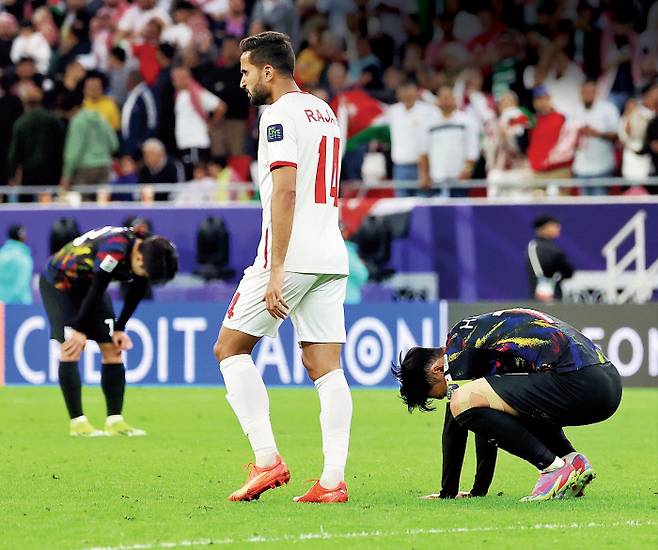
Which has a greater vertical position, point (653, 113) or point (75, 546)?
point (653, 113)

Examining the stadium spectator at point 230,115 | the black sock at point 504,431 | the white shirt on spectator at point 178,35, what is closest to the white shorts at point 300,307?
the black sock at point 504,431

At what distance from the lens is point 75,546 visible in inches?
275

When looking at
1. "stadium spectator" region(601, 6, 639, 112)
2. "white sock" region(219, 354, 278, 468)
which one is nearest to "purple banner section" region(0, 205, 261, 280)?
"stadium spectator" region(601, 6, 639, 112)

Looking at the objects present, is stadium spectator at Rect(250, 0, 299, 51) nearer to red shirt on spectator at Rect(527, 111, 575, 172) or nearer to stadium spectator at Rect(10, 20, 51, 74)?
stadium spectator at Rect(10, 20, 51, 74)

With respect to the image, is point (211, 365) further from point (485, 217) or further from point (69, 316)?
point (69, 316)

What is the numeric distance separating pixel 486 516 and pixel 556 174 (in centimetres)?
1283

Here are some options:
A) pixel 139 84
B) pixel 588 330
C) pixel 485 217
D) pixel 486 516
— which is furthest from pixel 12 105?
pixel 486 516

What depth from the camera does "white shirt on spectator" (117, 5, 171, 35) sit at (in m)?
23.6

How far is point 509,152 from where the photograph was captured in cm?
2031

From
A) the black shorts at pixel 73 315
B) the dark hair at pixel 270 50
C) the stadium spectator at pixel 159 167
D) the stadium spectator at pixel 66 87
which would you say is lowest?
the black shorts at pixel 73 315

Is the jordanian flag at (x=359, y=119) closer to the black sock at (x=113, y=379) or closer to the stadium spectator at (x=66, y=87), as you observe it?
the stadium spectator at (x=66, y=87)

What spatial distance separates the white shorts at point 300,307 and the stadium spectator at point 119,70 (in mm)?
15122

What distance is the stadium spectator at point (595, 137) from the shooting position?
19.8 m

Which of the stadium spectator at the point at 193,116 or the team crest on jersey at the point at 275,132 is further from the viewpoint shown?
the stadium spectator at the point at 193,116
